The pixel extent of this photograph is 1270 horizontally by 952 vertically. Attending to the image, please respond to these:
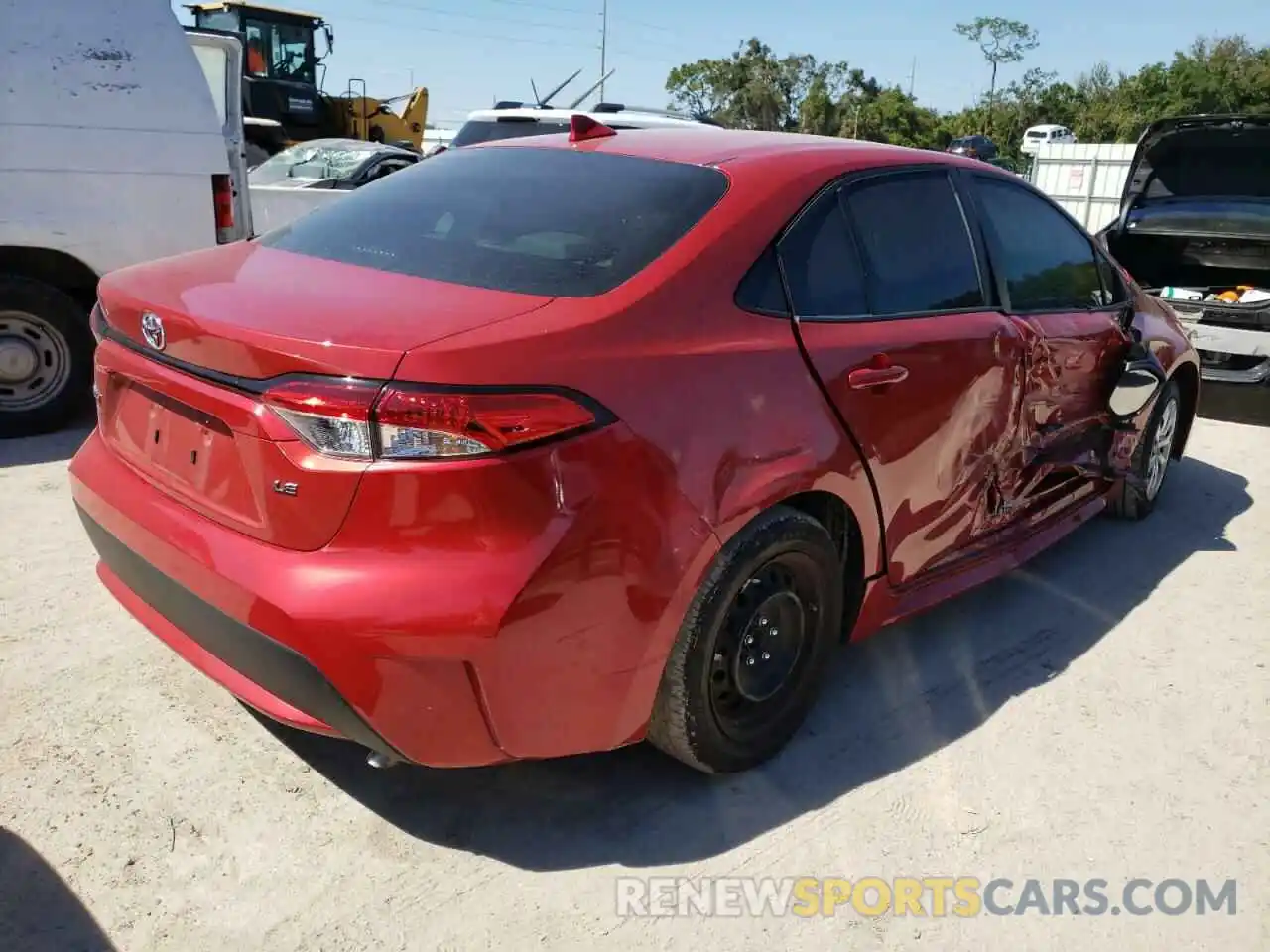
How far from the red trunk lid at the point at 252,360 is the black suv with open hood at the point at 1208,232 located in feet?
19.4

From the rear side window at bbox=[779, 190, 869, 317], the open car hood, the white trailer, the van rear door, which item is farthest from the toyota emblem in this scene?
the white trailer

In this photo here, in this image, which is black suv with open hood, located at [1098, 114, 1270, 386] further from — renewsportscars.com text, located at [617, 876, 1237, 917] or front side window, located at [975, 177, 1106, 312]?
renewsportscars.com text, located at [617, 876, 1237, 917]

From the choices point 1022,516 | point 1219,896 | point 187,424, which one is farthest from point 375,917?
point 1022,516

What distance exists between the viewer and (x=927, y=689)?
3.24 metres

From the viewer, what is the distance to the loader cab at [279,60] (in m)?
17.9

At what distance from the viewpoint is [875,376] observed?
2.76 meters

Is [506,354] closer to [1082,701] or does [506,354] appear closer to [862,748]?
[862,748]

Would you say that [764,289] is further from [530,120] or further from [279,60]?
[279,60]

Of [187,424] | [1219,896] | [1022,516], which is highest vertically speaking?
[187,424]

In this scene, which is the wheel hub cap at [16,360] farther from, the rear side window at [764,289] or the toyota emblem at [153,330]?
the rear side window at [764,289]

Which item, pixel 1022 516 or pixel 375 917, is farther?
pixel 1022 516

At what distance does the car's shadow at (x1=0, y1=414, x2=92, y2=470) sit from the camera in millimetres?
4906

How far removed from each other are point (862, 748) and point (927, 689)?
45 centimetres

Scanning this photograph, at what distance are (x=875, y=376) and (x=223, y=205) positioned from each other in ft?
13.6
